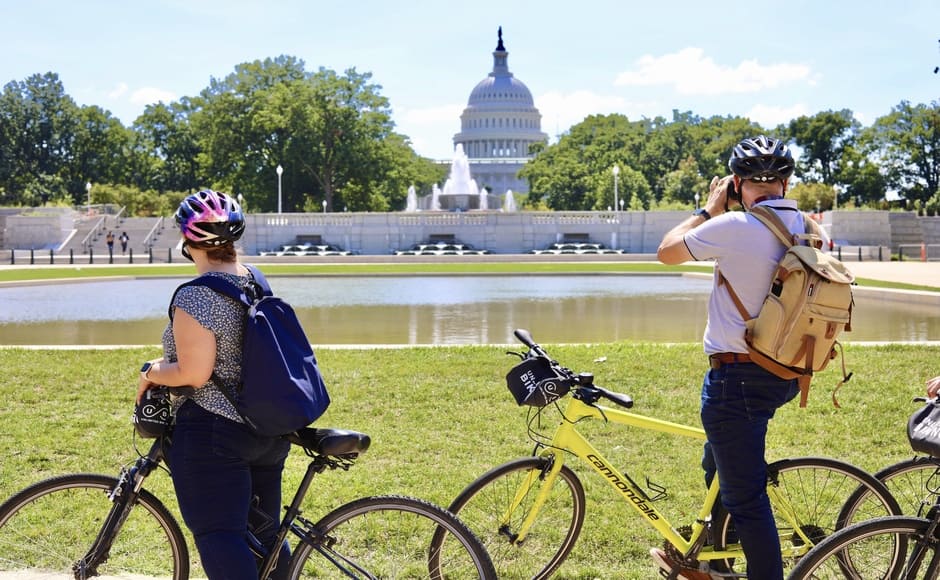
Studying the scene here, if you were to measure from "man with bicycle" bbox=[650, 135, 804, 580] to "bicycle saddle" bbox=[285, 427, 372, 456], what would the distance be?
4.30ft

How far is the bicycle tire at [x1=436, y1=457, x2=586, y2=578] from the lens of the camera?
3.96 meters

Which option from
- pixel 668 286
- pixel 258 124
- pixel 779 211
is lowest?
pixel 668 286

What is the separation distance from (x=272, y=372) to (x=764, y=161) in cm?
204

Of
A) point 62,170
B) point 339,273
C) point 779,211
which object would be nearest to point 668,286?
point 339,273

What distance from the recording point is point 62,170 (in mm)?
86125

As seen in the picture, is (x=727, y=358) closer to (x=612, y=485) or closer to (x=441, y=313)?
(x=612, y=485)

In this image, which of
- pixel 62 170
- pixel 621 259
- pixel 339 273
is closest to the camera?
pixel 339 273

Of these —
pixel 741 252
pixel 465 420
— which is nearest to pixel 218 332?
pixel 741 252

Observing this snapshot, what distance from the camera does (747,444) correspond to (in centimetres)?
360

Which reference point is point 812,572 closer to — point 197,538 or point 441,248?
point 197,538

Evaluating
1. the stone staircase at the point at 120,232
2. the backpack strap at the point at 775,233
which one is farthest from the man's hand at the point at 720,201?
the stone staircase at the point at 120,232

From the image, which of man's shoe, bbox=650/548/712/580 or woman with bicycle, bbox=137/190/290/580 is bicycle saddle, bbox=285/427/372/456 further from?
man's shoe, bbox=650/548/712/580

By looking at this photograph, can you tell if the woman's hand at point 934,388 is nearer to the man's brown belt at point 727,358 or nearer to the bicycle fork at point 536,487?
the man's brown belt at point 727,358

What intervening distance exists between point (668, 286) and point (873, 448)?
19237mm
